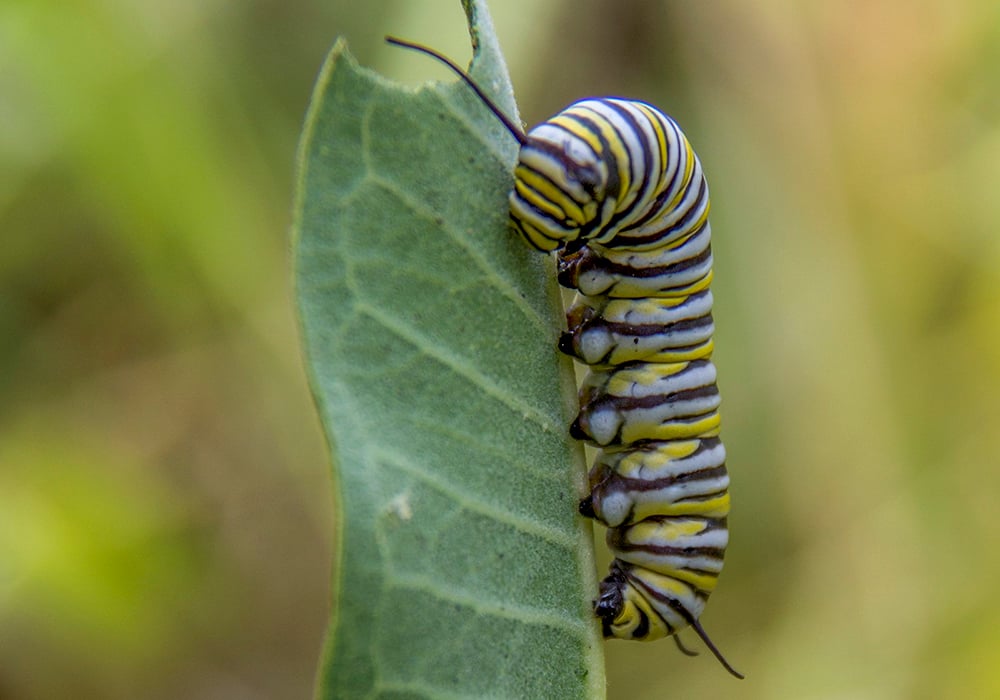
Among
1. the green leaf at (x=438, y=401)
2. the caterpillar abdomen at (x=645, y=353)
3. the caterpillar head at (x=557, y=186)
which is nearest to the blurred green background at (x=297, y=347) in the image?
the caterpillar abdomen at (x=645, y=353)

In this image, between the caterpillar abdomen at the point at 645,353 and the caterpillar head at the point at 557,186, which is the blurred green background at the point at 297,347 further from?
the caterpillar head at the point at 557,186

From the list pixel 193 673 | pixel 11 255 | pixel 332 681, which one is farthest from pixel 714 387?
pixel 11 255

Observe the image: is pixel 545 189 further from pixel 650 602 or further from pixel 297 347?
pixel 297 347

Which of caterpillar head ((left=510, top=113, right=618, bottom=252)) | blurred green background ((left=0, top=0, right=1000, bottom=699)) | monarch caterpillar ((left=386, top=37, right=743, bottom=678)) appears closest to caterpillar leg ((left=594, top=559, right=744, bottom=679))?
monarch caterpillar ((left=386, top=37, right=743, bottom=678))

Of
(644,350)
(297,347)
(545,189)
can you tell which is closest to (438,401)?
(545,189)

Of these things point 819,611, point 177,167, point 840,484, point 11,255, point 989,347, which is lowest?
point 819,611

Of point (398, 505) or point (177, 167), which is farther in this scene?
point (177, 167)

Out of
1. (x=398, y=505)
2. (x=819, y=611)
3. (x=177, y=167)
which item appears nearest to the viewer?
(x=398, y=505)

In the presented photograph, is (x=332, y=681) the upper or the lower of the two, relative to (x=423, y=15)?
lower

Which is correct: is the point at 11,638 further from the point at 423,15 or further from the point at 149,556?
the point at 423,15
